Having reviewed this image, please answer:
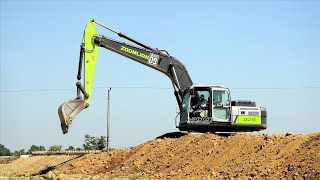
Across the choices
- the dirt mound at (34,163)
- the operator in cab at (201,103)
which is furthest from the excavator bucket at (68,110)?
the dirt mound at (34,163)

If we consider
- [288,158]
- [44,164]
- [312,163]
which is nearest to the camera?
[312,163]

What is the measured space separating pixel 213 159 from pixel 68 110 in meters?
6.50

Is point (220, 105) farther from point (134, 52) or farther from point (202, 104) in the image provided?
point (134, 52)

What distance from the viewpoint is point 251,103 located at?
1051 inches

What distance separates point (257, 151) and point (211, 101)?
5.44 meters

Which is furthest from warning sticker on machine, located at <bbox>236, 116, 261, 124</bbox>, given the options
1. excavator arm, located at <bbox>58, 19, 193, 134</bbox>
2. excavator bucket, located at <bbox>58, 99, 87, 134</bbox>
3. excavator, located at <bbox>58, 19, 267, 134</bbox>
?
excavator bucket, located at <bbox>58, 99, 87, 134</bbox>

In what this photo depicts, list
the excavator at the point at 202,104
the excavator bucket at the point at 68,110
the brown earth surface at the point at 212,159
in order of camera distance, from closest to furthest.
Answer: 1. the brown earth surface at the point at 212,159
2. the excavator bucket at the point at 68,110
3. the excavator at the point at 202,104

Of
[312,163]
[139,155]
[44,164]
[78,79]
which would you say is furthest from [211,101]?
[44,164]

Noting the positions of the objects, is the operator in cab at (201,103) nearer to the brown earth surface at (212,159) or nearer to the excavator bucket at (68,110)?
the brown earth surface at (212,159)

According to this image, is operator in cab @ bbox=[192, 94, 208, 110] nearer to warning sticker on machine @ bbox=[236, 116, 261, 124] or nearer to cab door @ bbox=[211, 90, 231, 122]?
cab door @ bbox=[211, 90, 231, 122]

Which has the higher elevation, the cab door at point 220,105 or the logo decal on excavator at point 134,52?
the logo decal on excavator at point 134,52

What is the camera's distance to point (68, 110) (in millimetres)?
23328

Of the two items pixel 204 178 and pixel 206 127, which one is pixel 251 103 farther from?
pixel 204 178

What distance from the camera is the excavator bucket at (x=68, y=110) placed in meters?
22.9
